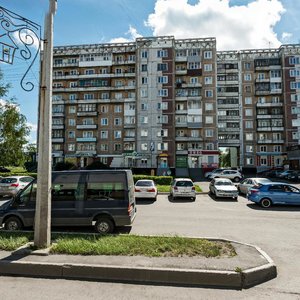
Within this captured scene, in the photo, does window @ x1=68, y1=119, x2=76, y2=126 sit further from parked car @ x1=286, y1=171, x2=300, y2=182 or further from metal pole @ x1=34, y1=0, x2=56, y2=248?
metal pole @ x1=34, y1=0, x2=56, y2=248

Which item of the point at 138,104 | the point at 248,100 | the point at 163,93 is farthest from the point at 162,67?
the point at 248,100

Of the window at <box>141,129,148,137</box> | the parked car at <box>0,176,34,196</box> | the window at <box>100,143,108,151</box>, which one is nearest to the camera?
the parked car at <box>0,176,34,196</box>

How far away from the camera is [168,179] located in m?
25.7

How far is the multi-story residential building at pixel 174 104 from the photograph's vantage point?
4934 centimetres

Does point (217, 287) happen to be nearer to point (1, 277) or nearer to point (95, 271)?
point (95, 271)

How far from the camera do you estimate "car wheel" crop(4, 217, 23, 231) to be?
8.86 metres

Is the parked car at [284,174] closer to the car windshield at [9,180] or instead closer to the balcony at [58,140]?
the car windshield at [9,180]

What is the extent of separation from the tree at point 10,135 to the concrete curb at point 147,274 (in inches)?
870

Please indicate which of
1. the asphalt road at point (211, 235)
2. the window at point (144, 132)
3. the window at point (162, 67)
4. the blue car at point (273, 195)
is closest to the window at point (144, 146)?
the window at point (144, 132)

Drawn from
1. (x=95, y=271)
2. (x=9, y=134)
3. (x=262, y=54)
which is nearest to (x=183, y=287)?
(x=95, y=271)

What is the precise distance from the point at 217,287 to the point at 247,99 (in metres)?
53.4

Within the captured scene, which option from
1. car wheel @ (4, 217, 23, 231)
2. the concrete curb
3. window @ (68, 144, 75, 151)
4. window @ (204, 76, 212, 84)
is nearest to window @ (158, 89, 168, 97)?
window @ (204, 76, 212, 84)

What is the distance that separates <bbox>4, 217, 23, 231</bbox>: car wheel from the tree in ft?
59.6

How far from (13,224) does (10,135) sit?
61.3 feet
